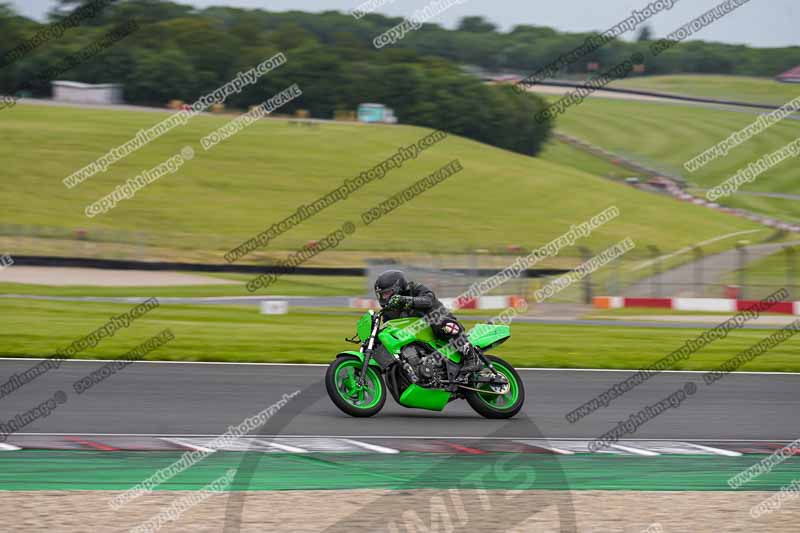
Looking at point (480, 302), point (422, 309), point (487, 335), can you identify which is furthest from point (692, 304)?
point (422, 309)

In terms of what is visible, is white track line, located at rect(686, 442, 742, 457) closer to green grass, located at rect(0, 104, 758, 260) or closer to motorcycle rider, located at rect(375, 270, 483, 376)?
motorcycle rider, located at rect(375, 270, 483, 376)

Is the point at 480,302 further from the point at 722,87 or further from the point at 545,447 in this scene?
the point at 722,87

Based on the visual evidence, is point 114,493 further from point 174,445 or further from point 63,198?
point 63,198

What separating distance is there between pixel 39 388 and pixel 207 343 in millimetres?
5683

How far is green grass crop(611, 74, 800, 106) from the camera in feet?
374

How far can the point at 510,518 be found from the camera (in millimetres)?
6988

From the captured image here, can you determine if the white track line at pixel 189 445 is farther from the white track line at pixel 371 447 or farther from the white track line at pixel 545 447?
the white track line at pixel 545 447

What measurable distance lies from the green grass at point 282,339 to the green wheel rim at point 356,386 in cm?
550

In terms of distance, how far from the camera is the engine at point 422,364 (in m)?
11.0

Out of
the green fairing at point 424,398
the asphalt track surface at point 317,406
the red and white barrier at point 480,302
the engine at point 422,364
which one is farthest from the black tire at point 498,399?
the red and white barrier at point 480,302

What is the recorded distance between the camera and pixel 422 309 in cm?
1109

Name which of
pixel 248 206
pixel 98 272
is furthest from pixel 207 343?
pixel 248 206

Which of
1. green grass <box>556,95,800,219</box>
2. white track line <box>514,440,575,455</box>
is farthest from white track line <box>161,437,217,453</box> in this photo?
green grass <box>556,95,800,219</box>

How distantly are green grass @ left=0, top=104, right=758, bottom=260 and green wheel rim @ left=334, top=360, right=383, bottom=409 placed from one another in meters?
34.0
